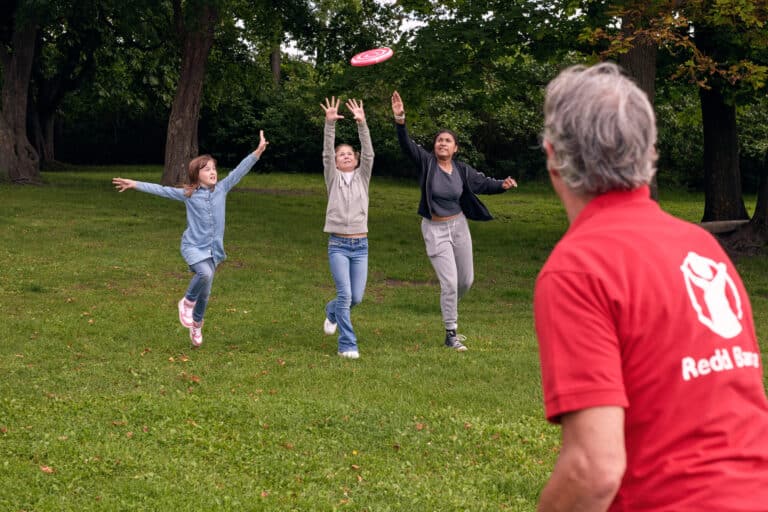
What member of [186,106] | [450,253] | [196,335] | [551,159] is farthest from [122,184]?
[186,106]

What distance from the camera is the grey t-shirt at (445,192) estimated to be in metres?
9.87

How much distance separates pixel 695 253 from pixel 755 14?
14360 mm

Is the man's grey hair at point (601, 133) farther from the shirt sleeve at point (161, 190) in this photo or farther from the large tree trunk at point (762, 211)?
the large tree trunk at point (762, 211)

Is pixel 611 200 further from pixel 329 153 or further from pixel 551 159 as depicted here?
pixel 329 153

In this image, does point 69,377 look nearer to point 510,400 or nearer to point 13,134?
point 510,400

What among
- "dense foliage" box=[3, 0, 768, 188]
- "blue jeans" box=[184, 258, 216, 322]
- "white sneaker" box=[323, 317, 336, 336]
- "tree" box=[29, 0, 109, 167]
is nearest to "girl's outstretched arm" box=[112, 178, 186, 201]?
"blue jeans" box=[184, 258, 216, 322]

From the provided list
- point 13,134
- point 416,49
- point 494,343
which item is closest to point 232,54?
point 13,134

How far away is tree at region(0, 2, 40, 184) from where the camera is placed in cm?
2847

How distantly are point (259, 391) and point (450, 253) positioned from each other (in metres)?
2.83

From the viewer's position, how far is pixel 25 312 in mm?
11938

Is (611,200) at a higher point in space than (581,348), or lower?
higher

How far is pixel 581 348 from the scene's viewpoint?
6.86ft

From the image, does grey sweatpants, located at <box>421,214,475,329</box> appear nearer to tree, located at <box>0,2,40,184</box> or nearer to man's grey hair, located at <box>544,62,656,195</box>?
man's grey hair, located at <box>544,62,656,195</box>

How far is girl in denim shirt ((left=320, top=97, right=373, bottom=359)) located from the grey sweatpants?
711 mm
